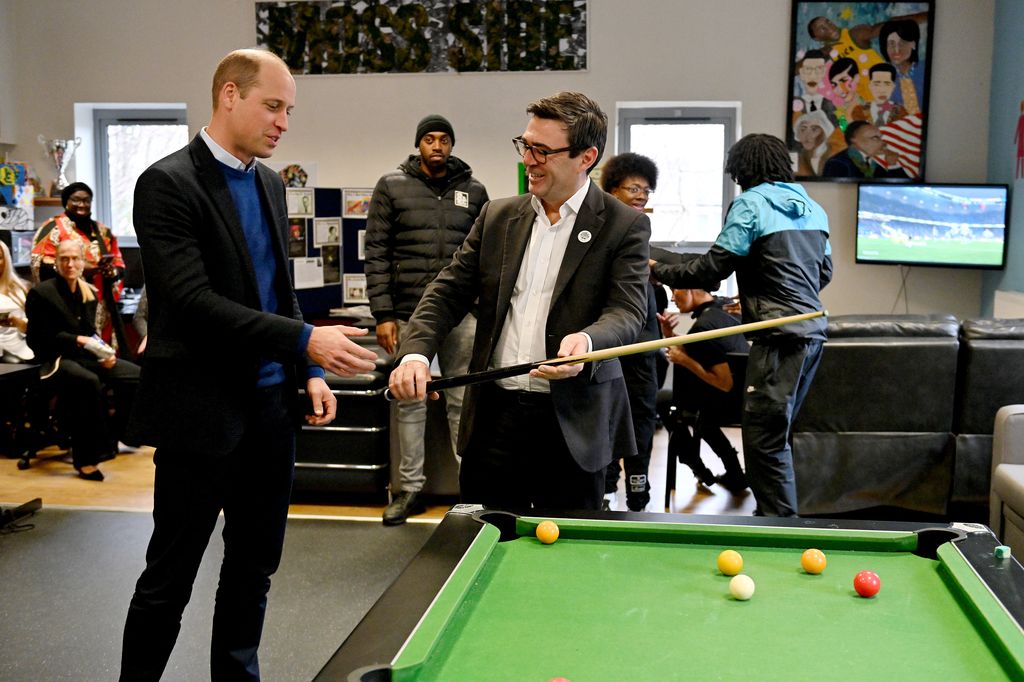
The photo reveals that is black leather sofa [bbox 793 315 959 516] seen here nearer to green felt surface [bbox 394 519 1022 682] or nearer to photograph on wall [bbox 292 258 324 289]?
green felt surface [bbox 394 519 1022 682]

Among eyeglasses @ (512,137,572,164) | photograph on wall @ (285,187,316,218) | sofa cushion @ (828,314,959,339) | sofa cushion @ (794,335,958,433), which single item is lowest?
sofa cushion @ (794,335,958,433)

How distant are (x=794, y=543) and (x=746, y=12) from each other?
5336 mm

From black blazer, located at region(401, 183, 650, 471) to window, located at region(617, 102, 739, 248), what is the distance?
458cm

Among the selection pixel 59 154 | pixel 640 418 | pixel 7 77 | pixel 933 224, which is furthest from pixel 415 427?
pixel 7 77

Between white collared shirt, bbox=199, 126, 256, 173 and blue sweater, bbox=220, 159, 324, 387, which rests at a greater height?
white collared shirt, bbox=199, 126, 256, 173

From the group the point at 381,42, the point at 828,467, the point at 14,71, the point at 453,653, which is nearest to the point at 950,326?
the point at 828,467

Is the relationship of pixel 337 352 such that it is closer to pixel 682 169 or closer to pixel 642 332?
pixel 642 332

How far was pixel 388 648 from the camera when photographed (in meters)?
1.36

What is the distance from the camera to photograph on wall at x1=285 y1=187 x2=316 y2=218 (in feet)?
17.2

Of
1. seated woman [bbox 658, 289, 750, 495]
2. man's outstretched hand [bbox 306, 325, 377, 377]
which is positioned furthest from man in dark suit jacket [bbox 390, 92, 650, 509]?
seated woman [bbox 658, 289, 750, 495]

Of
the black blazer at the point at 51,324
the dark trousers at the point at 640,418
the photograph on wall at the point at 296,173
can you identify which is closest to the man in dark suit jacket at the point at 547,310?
the dark trousers at the point at 640,418

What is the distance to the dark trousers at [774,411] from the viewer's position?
3500mm

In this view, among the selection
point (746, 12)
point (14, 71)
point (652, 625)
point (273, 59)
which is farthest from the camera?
point (14, 71)

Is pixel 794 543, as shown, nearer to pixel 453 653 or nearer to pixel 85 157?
pixel 453 653
